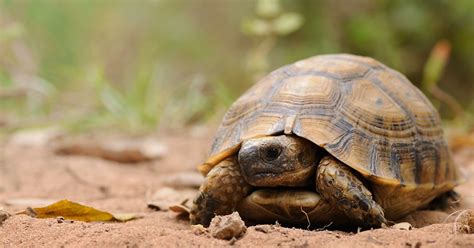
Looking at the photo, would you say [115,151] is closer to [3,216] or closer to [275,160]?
[3,216]

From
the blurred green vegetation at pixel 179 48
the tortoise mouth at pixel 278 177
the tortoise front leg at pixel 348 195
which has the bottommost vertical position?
the tortoise front leg at pixel 348 195

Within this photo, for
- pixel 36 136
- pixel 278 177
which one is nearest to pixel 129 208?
pixel 278 177

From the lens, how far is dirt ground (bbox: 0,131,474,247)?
6.18 feet

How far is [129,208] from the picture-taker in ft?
9.66

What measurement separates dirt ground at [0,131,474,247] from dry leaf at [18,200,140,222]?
128 millimetres

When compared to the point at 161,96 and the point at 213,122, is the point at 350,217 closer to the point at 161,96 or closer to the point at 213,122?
the point at 213,122

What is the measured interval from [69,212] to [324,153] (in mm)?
1072

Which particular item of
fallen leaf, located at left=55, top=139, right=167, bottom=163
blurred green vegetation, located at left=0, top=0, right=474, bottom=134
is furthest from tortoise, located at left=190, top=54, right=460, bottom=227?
blurred green vegetation, located at left=0, top=0, right=474, bottom=134

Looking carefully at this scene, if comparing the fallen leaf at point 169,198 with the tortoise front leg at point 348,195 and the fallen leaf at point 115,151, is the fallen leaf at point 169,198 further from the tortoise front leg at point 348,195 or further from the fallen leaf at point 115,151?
the fallen leaf at point 115,151

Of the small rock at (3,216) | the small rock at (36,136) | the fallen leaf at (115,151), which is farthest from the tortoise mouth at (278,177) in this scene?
the small rock at (36,136)

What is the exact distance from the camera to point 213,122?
5.65 meters

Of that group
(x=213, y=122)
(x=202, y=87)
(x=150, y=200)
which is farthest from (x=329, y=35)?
(x=150, y=200)

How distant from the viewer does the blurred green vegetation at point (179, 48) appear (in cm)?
593

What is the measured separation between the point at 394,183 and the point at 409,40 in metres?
6.12
